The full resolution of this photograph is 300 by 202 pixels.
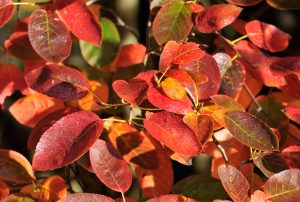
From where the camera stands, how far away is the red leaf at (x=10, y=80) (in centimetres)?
114

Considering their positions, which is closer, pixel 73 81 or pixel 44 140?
pixel 44 140

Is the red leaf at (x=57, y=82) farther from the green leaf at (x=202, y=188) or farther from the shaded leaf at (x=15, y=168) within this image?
the green leaf at (x=202, y=188)

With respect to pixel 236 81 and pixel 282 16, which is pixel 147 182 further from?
pixel 282 16

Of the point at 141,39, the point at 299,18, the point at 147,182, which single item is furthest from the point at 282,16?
the point at 147,182

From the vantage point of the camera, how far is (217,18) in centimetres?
99

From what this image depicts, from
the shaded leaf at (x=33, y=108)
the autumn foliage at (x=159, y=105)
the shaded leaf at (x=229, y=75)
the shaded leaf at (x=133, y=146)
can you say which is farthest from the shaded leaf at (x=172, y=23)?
the shaded leaf at (x=33, y=108)

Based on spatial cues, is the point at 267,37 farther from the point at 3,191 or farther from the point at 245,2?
the point at 3,191

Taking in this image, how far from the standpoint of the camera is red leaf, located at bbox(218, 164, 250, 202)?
825 millimetres

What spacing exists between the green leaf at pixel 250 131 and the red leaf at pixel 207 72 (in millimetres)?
76

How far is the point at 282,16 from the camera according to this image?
1552 millimetres

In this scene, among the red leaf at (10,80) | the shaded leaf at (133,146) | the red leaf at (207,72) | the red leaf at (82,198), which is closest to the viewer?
the red leaf at (82,198)

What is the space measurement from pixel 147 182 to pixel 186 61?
0.34 metres

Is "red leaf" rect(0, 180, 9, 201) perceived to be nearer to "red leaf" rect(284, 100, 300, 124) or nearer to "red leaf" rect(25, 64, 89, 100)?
"red leaf" rect(25, 64, 89, 100)

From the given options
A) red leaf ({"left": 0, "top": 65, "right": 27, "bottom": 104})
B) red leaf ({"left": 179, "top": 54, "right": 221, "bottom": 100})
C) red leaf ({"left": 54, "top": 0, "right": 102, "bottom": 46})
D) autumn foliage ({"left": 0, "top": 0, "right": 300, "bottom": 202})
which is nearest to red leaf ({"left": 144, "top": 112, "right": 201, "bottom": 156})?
autumn foliage ({"left": 0, "top": 0, "right": 300, "bottom": 202})
